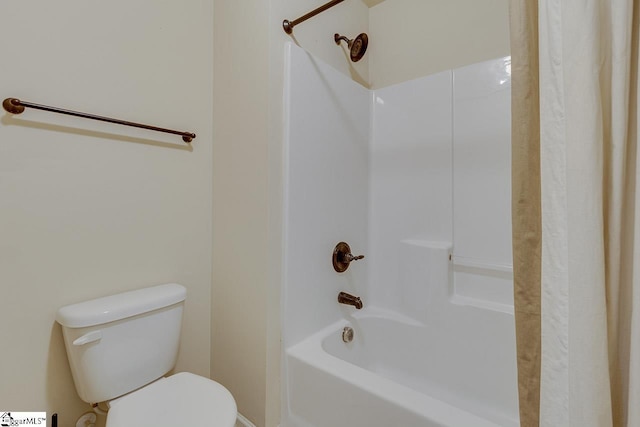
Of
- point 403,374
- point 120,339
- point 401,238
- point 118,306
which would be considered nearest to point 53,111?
point 118,306

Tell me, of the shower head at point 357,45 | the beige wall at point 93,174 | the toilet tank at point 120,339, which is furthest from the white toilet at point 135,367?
the shower head at point 357,45

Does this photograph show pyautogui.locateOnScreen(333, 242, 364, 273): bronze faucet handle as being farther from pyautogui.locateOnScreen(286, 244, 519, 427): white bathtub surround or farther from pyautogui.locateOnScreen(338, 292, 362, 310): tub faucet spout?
pyautogui.locateOnScreen(286, 244, 519, 427): white bathtub surround

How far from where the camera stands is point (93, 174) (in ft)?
3.81

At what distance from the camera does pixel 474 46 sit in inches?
62.0

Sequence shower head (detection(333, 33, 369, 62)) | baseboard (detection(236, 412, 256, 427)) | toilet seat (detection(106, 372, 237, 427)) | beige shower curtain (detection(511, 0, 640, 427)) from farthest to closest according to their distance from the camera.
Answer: shower head (detection(333, 33, 369, 62)), baseboard (detection(236, 412, 256, 427)), toilet seat (detection(106, 372, 237, 427)), beige shower curtain (detection(511, 0, 640, 427))

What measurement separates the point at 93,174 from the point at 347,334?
55.2 inches

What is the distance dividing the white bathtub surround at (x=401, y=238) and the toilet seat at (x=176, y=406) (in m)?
0.35

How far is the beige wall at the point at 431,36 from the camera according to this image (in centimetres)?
152

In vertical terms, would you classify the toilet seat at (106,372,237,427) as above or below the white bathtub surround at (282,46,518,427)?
below

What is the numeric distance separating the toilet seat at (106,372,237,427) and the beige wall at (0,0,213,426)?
0.32m

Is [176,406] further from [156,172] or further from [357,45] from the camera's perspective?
[357,45]

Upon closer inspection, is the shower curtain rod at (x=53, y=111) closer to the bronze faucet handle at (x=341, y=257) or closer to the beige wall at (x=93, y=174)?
the beige wall at (x=93, y=174)

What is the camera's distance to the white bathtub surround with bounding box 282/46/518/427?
1346 mm

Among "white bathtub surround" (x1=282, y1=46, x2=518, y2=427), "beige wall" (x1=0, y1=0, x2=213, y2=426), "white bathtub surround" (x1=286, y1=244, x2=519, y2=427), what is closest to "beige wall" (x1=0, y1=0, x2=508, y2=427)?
"beige wall" (x1=0, y1=0, x2=213, y2=426)
